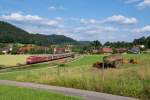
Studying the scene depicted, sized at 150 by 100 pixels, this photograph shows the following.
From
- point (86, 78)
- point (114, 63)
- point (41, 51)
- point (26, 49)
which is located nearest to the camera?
point (86, 78)

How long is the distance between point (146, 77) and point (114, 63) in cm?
1925

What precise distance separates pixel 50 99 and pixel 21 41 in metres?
164

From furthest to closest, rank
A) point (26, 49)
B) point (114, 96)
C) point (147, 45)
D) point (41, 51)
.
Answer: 1. point (147, 45)
2. point (26, 49)
3. point (41, 51)
4. point (114, 96)

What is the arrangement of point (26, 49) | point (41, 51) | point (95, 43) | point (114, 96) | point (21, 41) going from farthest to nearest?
point (21, 41), point (95, 43), point (26, 49), point (41, 51), point (114, 96)

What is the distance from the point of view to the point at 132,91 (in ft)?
53.9

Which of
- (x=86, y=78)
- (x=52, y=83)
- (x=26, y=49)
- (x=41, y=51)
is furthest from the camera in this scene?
(x=26, y=49)

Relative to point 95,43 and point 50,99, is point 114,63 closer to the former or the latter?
point 50,99

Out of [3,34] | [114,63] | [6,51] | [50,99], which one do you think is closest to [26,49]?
[6,51]

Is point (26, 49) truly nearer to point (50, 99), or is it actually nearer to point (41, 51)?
point (41, 51)

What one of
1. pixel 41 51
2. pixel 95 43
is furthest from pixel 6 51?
pixel 95 43

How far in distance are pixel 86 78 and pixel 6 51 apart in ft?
356

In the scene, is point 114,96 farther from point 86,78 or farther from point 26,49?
point 26,49

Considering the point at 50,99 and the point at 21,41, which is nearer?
the point at 50,99

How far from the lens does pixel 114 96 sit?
16219 millimetres
